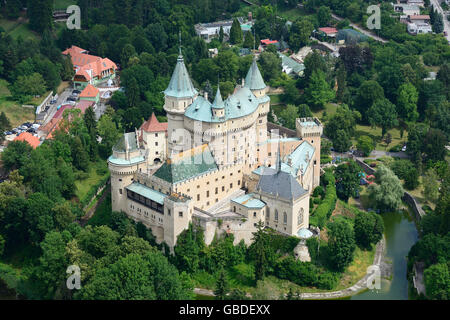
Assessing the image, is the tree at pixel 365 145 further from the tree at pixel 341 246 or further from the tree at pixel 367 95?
the tree at pixel 341 246

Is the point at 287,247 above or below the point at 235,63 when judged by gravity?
below

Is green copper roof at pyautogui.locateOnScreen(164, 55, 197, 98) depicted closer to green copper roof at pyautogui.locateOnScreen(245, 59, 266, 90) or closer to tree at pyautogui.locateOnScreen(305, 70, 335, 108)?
green copper roof at pyautogui.locateOnScreen(245, 59, 266, 90)

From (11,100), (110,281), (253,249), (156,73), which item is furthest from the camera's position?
(156,73)

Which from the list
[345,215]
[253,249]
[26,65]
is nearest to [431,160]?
[345,215]

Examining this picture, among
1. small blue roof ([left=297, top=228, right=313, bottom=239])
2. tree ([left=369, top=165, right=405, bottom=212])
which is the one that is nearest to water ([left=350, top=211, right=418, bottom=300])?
tree ([left=369, top=165, right=405, bottom=212])

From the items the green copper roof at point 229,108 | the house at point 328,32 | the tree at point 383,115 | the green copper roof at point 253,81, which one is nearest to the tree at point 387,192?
the green copper roof at point 253,81

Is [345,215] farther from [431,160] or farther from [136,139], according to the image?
[136,139]

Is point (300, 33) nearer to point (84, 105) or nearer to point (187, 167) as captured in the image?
point (84, 105)
